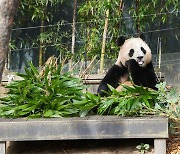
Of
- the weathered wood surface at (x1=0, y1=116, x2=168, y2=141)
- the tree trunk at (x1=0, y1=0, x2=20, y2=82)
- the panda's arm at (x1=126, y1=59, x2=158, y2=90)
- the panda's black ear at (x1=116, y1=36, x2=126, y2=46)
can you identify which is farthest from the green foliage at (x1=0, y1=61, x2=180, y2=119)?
the tree trunk at (x1=0, y1=0, x2=20, y2=82)

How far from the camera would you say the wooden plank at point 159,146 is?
12.7 feet

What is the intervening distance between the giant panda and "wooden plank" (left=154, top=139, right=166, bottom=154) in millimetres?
916

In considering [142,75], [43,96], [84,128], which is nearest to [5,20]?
[84,128]

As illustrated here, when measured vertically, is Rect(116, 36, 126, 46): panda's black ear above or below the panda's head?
above

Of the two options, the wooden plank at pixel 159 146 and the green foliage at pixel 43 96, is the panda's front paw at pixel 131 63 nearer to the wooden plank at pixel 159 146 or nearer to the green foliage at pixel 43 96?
the green foliage at pixel 43 96

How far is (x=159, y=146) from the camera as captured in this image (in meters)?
3.88

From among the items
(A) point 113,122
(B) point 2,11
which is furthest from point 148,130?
(B) point 2,11

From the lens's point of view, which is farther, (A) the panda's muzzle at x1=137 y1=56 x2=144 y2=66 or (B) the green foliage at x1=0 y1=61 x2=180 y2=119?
(A) the panda's muzzle at x1=137 y1=56 x2=144 y2=66

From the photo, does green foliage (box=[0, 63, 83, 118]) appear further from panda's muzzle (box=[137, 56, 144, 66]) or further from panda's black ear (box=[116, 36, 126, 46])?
panda's black ear (box=[116, 36, 126, 46])

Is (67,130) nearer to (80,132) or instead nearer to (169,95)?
(80,132)

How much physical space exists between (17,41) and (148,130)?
492cm

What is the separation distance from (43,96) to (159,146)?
3.68 feet

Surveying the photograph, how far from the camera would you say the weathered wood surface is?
3863 mm

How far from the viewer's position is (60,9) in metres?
8.38
